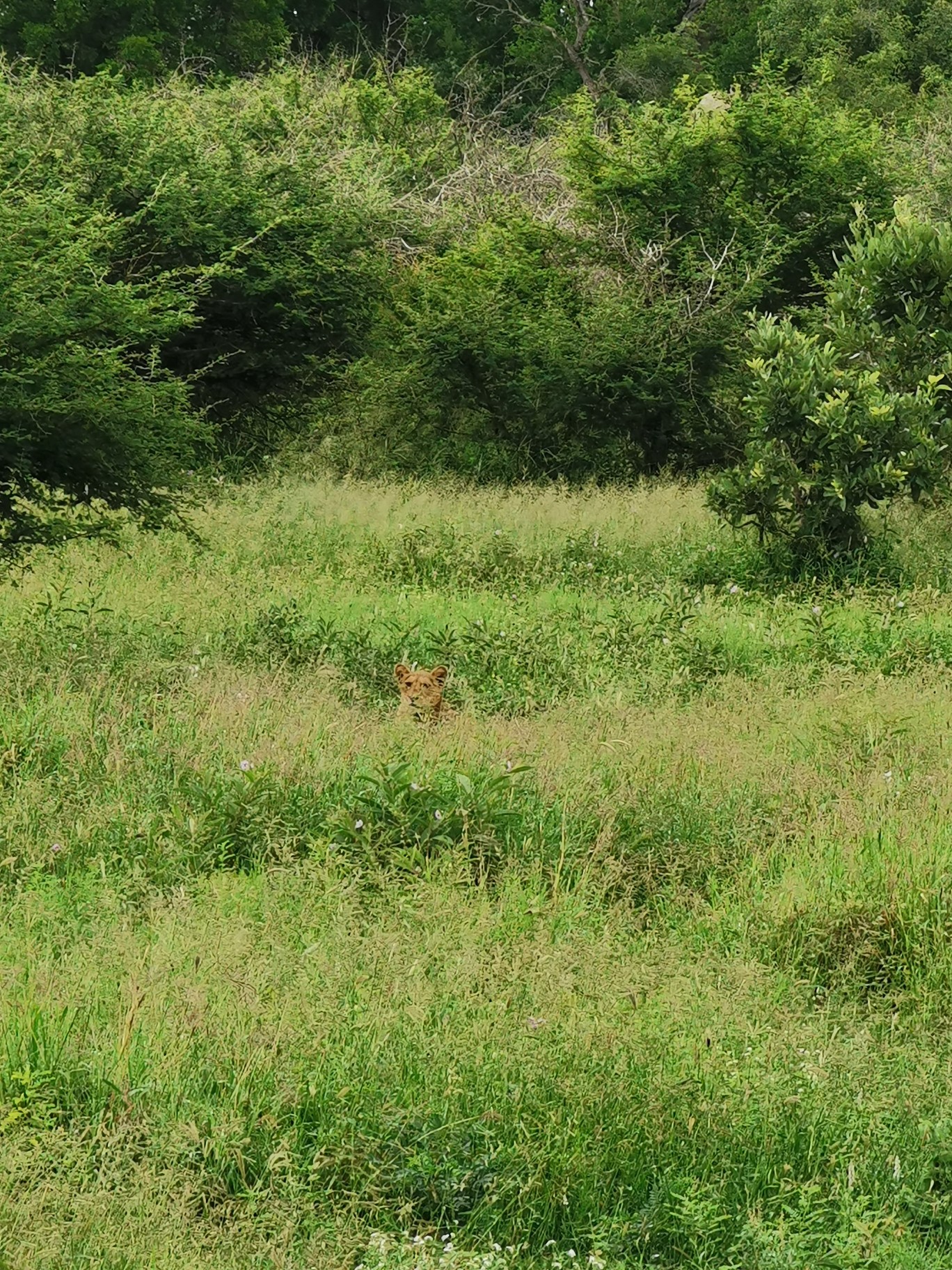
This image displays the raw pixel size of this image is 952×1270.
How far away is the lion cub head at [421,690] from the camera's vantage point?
21.6 feet

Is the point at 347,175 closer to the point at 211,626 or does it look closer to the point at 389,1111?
the point at 211,626

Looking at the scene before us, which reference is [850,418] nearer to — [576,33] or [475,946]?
[475,946]

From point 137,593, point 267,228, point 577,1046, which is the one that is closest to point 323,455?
point 267,228

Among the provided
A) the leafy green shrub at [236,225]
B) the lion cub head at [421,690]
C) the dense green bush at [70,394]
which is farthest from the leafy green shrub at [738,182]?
the lion cub head at [421,690]

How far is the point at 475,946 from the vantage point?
161 inches

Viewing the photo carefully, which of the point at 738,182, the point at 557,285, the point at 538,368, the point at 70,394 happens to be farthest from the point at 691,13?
the point at 70,394

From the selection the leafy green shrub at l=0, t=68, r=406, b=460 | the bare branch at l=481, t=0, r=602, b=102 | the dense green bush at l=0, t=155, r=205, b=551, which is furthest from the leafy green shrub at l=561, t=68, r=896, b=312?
the bare branch at l=481, t=0, r=602, b=102

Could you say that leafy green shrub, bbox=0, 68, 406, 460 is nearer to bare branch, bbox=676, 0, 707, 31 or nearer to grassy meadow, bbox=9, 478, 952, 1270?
grassy meadow, bbox=9, 478, 952, 1270

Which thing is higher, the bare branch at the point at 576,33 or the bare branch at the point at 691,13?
the bare branch at the point at 691,13

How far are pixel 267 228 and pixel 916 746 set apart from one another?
11.6 meters

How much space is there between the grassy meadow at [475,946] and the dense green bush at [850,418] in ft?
7.59

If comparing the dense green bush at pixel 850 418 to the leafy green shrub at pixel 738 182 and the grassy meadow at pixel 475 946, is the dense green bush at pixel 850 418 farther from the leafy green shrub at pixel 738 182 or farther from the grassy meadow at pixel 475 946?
the leafy green shrub at pixel 738 182

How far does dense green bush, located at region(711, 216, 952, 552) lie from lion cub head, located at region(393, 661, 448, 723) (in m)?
4.86

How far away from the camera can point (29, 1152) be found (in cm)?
309
